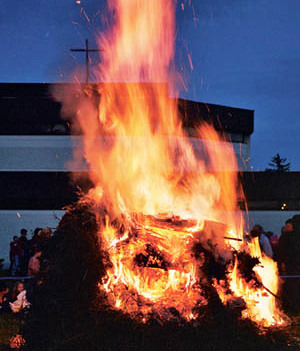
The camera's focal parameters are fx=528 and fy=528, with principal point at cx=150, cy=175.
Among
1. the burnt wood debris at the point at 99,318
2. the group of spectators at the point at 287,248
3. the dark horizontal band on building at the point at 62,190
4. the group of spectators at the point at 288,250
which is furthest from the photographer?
the dark horizontal band on building at the point at 62,190

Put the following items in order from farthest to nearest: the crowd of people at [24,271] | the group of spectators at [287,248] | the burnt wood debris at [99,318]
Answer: the group of spectators at [287,248] → the crowd of people at [24,271] → the burnt wood debris at [99,318]

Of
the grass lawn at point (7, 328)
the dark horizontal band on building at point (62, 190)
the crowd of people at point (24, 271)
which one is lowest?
the grass lawn at point (7, 328)

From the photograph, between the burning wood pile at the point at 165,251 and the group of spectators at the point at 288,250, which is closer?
the burning wood pile at the point at 165,251

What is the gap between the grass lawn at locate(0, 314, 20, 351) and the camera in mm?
8663

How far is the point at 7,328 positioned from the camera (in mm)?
10062

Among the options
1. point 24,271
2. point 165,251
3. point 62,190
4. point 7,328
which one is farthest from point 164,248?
point 62,190

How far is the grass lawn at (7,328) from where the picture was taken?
28.4 feet

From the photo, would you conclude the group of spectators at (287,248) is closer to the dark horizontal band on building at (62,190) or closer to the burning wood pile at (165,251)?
the burning wood pile at (165,251)

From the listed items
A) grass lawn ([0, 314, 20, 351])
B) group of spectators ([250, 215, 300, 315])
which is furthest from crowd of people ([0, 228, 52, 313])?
group of spectators ([250, 215, 300, 315])

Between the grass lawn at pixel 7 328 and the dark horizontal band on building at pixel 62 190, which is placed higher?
the dark horizontal band on building at pixel 62 190

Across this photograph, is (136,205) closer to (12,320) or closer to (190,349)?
(190,349)

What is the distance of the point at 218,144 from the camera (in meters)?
34.3

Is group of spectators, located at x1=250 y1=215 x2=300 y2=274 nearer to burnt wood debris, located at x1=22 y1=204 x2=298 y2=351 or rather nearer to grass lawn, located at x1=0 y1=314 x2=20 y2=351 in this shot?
burnt wood debris, located at x1=22 y1=204 x2=298 y2=351

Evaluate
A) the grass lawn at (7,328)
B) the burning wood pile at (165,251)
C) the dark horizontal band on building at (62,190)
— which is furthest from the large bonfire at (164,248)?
the dark horizontal band on building at (62,190)
